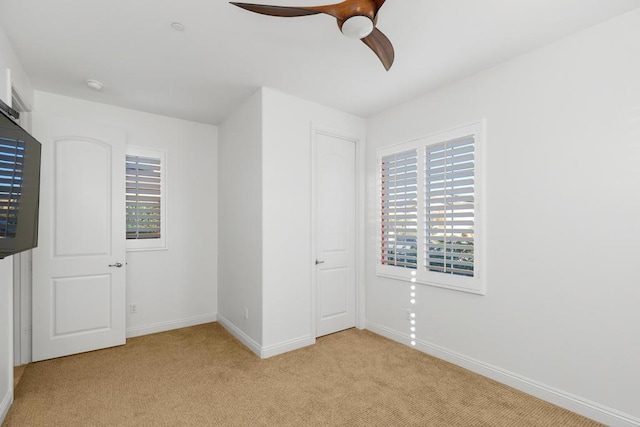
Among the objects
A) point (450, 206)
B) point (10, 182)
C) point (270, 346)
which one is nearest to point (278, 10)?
point (10, 182)

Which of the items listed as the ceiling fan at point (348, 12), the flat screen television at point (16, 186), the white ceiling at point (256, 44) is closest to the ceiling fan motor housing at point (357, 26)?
the ceiling fan at point (348, 12)

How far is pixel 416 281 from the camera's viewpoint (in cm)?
320

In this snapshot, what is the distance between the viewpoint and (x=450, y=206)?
2.89 meters

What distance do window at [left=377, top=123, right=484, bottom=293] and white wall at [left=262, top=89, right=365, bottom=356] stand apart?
0.91 metres

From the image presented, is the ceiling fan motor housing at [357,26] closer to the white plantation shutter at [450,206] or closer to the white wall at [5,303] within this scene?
the white plantation shutter at [450,206]

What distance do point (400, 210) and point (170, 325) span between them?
121 inches

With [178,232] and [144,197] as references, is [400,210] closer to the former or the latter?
[178,232]

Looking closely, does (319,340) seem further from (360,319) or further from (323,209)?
(323,209)

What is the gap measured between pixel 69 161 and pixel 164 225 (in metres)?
1.14

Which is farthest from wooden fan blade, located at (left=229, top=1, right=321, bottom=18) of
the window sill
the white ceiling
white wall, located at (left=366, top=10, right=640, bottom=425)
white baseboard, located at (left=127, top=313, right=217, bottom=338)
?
white baseboard, located at (left=127, top=313, right=217, bottom=338)

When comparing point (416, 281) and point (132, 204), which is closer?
point (416, 281)

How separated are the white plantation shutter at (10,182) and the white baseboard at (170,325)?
2234 millimetres

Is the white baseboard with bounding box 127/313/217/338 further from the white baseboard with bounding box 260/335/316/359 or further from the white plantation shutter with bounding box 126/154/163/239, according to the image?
the white baseboard with bounding box 260/335/316/359

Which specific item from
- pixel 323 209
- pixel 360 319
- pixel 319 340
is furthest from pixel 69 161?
pixel 360 319
